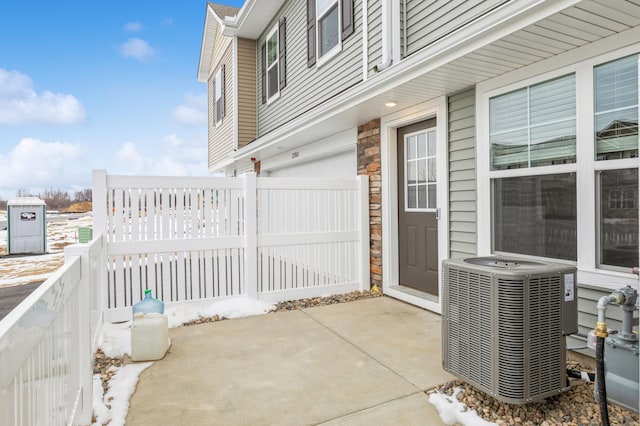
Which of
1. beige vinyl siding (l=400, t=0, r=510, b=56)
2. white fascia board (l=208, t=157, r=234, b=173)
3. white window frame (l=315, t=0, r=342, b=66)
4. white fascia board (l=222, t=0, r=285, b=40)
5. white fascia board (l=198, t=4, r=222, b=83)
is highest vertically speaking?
white fascia board (l=198, t=4, r=222, b=83)

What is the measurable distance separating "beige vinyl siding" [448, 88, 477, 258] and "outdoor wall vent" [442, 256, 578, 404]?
1529 millimetres

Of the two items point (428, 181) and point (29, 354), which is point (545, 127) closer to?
point (428, 181)

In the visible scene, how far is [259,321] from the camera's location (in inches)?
166

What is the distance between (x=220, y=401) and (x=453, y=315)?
1.56m

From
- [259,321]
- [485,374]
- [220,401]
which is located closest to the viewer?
[485,374]

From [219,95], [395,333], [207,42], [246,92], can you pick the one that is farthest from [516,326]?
[207,42]

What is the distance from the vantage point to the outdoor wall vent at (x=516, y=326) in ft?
7.20

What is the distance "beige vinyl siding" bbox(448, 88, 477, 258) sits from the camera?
389 centimetres

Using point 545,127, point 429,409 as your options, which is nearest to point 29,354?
point 429,409

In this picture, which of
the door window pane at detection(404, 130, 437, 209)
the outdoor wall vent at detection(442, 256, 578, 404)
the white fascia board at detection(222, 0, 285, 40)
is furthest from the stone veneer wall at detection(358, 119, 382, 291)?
the white fascia board at detection(222, 0, 285, 40)

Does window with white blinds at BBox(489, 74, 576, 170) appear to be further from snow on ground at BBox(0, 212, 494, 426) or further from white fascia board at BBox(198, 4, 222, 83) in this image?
white fascia board at BBox(198, 4, 222, 83)

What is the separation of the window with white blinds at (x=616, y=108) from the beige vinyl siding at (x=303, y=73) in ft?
9.73

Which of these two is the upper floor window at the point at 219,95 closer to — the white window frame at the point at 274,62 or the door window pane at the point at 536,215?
the white window frame at the point at 274,62

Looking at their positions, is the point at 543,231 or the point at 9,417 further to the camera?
the point at 543,231
